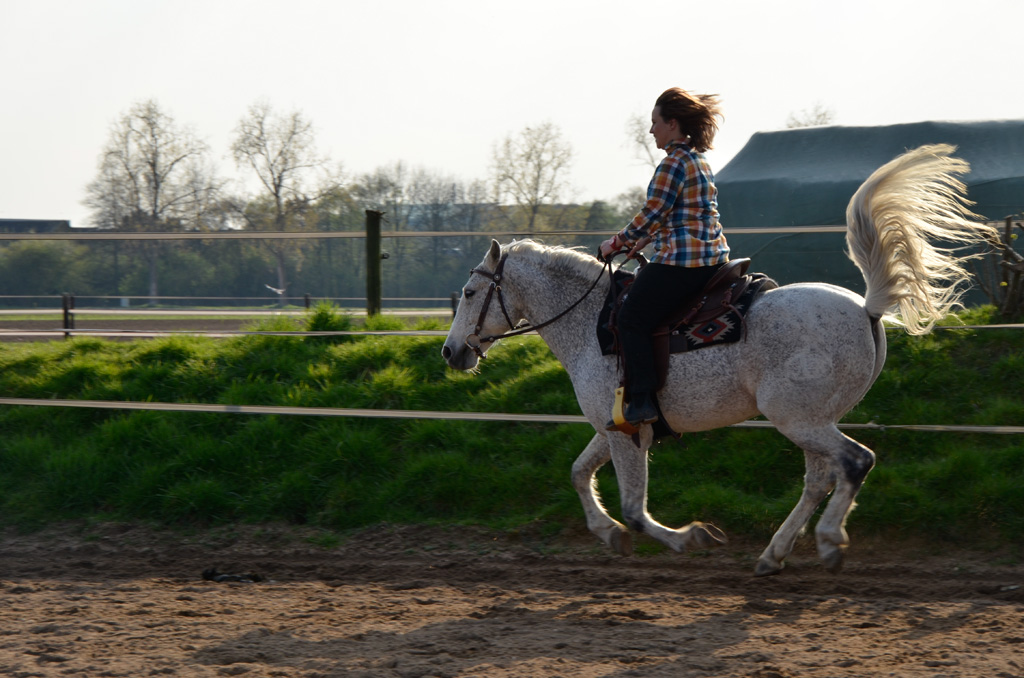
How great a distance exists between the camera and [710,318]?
4598mm

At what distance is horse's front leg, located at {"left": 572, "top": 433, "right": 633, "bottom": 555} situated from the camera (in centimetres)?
498

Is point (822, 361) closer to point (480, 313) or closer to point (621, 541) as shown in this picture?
point (621, 541)

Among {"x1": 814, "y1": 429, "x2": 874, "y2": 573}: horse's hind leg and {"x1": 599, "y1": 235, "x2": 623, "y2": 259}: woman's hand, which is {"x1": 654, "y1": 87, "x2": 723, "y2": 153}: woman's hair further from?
A: {"x1": 814, "y1": 429, "x2": 874, "y2": 573}: horse's hind leg

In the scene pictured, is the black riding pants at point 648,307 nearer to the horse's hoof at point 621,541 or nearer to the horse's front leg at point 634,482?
the horse's front leg at point 634,482

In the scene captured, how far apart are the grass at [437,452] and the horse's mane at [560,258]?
1756 mm

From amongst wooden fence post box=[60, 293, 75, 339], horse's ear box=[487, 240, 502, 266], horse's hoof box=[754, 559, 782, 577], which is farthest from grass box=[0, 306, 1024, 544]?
wooden fence post box=[60, 293, 75, 339]

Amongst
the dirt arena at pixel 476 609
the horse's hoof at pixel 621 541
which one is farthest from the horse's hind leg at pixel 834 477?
the horse's hoof at pixel 621 541

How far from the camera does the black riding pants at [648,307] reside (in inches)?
182

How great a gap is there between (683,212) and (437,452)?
3.08 m

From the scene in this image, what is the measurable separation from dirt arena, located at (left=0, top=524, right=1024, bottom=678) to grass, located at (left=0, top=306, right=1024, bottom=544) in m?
0.29

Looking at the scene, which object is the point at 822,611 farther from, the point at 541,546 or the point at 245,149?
the point at 245,149

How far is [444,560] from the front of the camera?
5.70 metres

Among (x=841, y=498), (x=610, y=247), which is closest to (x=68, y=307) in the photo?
(x=610, y=247)

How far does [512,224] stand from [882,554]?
71.0 ft
